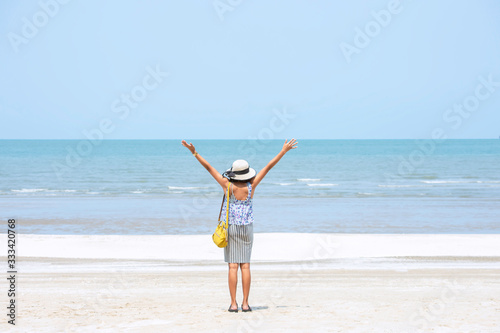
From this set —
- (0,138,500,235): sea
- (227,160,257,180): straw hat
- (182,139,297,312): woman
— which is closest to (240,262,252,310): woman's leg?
(182,139,297,312): woman

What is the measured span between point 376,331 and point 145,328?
222cm

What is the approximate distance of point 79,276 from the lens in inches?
367

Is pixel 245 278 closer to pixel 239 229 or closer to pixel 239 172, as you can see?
Result: pixel 239 229

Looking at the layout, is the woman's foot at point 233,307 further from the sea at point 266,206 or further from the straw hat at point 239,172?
the sea at point 266,206

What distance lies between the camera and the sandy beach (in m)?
6.09

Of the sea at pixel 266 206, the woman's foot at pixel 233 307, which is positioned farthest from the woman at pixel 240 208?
the sea at pixel 266 206

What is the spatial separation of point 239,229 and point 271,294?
1.86 m

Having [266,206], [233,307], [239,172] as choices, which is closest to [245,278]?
[233,307]

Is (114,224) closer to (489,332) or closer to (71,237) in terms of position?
(71,237)

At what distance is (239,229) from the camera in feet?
20.6

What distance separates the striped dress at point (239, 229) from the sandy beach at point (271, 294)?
2.18ft

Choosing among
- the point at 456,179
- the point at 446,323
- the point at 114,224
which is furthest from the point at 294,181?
the point at 446,323

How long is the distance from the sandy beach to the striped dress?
0.67 meters

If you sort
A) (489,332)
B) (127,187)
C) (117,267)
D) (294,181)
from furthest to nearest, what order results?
(294,181)
(127,187)
(117,267)
(489,332)
